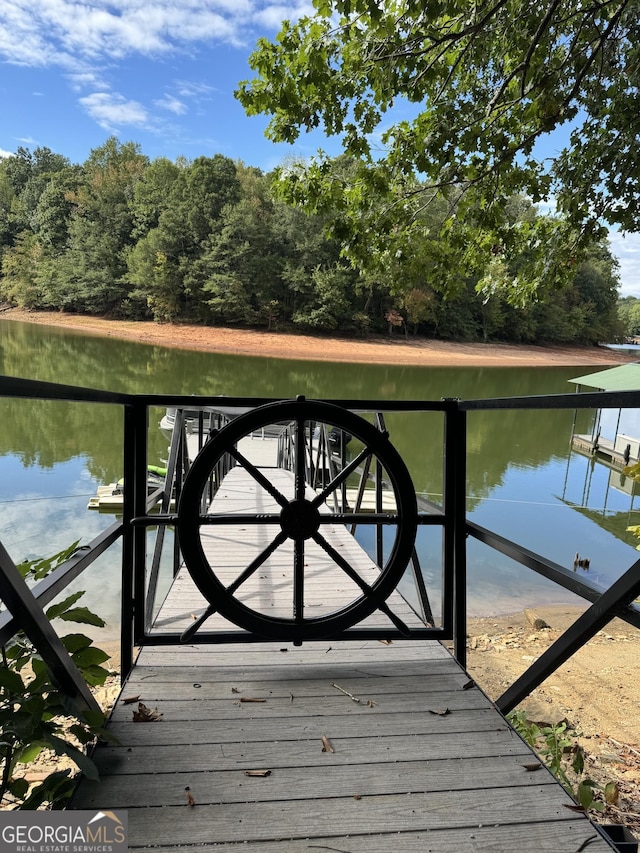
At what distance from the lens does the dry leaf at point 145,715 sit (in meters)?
1.60

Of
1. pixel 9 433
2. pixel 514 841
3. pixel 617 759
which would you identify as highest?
pixel 514 841

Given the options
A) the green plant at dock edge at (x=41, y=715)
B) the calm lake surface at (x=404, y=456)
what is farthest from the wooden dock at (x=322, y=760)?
the calm lake surface at (x=404, y=456)

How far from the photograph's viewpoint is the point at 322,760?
1459 mm

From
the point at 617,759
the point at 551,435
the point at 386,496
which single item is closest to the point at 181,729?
the point at 617,759

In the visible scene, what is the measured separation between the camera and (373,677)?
74.8 inches

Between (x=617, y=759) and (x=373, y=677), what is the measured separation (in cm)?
205

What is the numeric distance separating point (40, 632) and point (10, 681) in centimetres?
11

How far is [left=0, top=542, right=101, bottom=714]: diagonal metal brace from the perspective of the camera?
116 centimetres

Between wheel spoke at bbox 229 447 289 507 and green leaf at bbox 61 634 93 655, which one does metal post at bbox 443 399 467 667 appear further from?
green leaf at bbox 61 634 93 655

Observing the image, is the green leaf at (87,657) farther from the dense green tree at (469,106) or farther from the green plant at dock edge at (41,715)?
the dense green tree at (469,106)

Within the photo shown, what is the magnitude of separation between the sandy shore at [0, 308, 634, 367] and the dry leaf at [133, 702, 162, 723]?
33.0 metres

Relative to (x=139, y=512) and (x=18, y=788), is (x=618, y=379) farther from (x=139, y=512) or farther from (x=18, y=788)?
(x=18, y=788)

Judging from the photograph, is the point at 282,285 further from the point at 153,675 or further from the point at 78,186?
the point at 153,675

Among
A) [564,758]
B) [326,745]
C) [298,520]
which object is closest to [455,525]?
[298,520]
